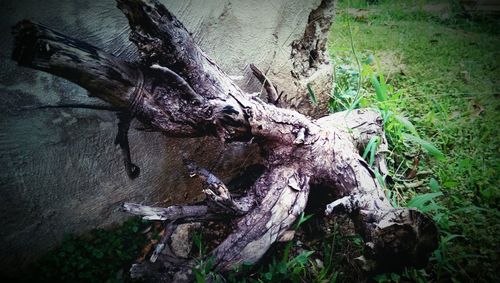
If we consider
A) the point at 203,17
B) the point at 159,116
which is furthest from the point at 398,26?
the point at 159,116

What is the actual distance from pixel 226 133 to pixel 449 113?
2126 mm

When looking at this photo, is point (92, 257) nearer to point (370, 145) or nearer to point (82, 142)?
point (82, 142)

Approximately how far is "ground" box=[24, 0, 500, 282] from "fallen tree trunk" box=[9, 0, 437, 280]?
0.60 feet

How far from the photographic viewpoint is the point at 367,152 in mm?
2160

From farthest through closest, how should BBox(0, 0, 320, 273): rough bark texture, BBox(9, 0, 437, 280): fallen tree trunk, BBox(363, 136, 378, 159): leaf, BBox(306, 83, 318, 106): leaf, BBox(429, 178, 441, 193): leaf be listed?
BBox(306, 83, 318, 106): leaf, BBox(363, 136, 378, 159): leaf, BBox(429, 178, 441, 193): leaf, BBox(0, 0, 320, 273): rough bark texture, BBox(9, 0, 437, 280): fallen tree trunk

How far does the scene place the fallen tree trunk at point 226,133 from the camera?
139 cm

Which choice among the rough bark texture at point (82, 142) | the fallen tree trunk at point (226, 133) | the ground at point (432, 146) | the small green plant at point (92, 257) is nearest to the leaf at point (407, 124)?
the ground at point (432, 146)

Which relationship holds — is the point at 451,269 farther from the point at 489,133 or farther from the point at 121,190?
the point at 121,190

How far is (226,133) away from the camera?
1775 millimetres

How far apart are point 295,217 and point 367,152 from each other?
0.79 m

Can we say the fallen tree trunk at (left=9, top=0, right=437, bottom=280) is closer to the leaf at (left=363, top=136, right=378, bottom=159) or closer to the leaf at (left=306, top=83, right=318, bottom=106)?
the leaf at (left=363, top=136, right=378, bottom=159)

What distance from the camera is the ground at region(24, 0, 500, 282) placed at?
5.54 feet

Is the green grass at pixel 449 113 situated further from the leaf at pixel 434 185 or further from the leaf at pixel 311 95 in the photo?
the leaf at pixel 311 95

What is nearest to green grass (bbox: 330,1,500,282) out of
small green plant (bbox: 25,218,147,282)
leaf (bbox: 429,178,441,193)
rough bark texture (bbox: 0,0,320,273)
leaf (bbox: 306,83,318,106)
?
leaf (bbox: 429,178,441,193)
